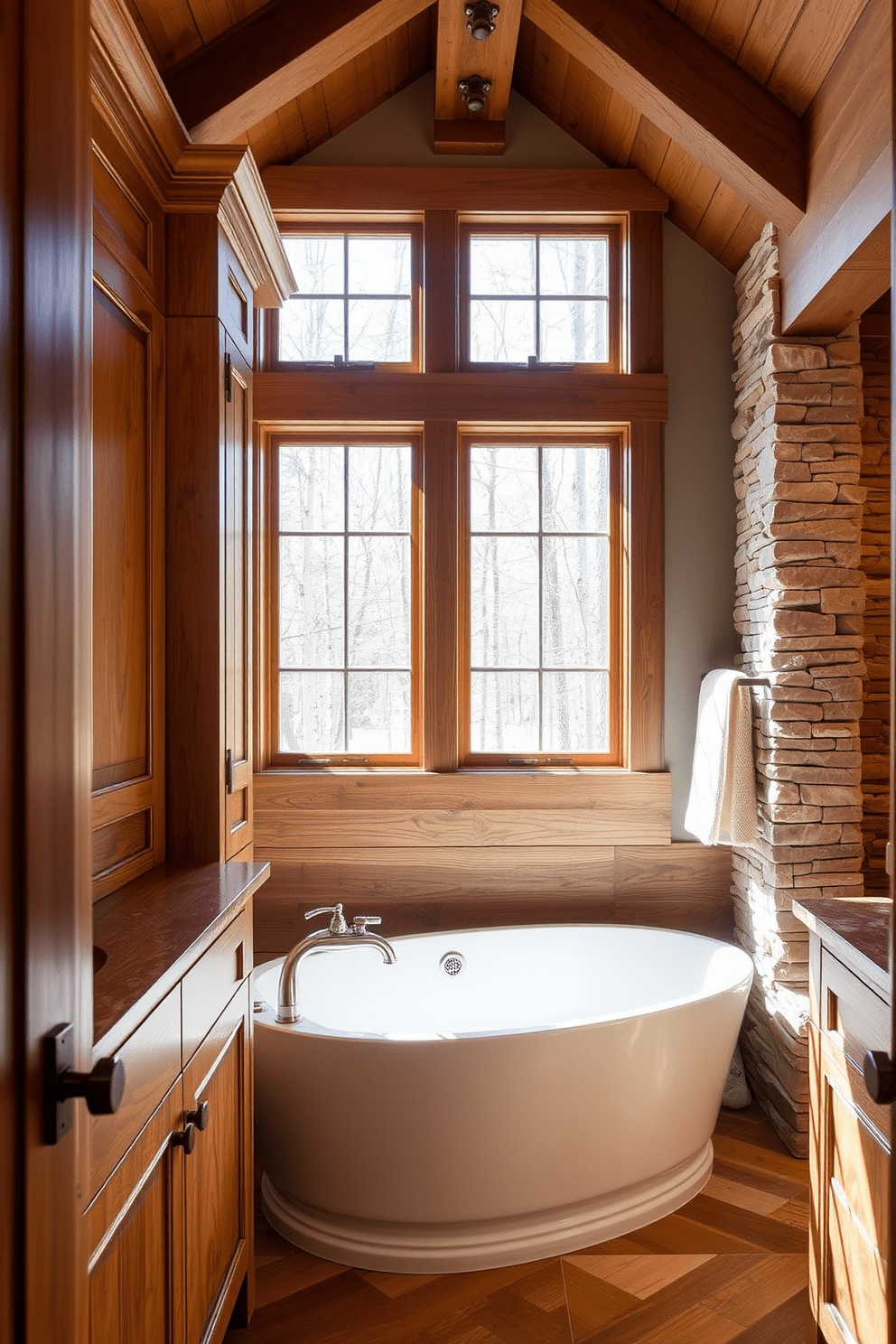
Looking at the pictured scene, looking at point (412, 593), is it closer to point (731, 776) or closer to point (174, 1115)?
point (731, 776)

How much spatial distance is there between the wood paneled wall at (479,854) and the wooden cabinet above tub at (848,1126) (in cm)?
135

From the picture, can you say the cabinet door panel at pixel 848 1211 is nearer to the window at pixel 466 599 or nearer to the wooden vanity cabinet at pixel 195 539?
the wooden vanity cabinet at pixel 195 539

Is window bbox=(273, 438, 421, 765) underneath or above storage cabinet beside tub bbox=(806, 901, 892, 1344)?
above

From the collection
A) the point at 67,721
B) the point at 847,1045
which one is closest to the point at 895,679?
the point at 67,721

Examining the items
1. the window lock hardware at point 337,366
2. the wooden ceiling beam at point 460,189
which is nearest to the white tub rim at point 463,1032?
the window lock hardware at point 337,366

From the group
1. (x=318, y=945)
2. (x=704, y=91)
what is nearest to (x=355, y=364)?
(x=704, y=91)

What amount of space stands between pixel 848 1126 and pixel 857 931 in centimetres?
33

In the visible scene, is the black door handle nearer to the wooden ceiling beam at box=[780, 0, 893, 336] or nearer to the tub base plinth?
the tub base plinth

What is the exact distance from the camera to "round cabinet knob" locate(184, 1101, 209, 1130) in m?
1.46

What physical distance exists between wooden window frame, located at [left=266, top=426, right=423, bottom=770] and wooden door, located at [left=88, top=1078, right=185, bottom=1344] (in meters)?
1.92

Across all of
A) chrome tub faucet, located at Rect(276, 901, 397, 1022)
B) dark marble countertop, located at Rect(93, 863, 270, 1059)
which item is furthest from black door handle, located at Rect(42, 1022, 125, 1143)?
chrome tub faucet, located at Rect(276, 901, 397, 1022)

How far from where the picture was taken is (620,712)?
3359 millimetres

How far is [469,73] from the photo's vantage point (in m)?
3.04

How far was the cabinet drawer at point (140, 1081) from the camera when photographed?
1086 millimetres
